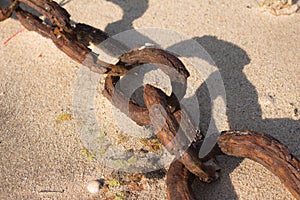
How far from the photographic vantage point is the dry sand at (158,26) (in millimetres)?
1836

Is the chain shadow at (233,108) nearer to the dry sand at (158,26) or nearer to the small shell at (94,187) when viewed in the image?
the dry sand at (158,26)

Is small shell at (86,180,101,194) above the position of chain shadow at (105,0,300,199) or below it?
below

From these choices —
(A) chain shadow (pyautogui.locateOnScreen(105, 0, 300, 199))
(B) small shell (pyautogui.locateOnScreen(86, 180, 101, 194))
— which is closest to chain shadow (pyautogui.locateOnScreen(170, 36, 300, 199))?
(A) chain shadow (pyautogui.locateOnScreen(105, 0, 300, 199))

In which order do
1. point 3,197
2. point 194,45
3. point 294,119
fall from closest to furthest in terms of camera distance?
point 3,197
point 294,119
point 194,45

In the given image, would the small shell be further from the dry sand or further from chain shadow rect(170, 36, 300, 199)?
chain shadow rect(170, 36, 300, 199)

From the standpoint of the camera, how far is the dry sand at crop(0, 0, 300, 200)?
6.02 feet

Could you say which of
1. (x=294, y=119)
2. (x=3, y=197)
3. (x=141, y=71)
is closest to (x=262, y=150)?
(x=294, y=119)

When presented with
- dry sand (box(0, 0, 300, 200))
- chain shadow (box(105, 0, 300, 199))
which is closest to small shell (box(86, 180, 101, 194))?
dry sand (box(0, 0, 300, 200))

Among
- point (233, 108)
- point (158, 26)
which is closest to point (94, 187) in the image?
point (233, 108)

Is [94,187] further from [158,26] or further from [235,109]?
[158,26]

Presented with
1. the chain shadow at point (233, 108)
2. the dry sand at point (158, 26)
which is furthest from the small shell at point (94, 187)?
the chain shadow at point (233, 108)

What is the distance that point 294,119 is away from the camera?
1989 millimetres

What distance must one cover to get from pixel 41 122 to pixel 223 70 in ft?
3.00

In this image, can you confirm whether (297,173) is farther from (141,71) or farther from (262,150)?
A: (141,71)
